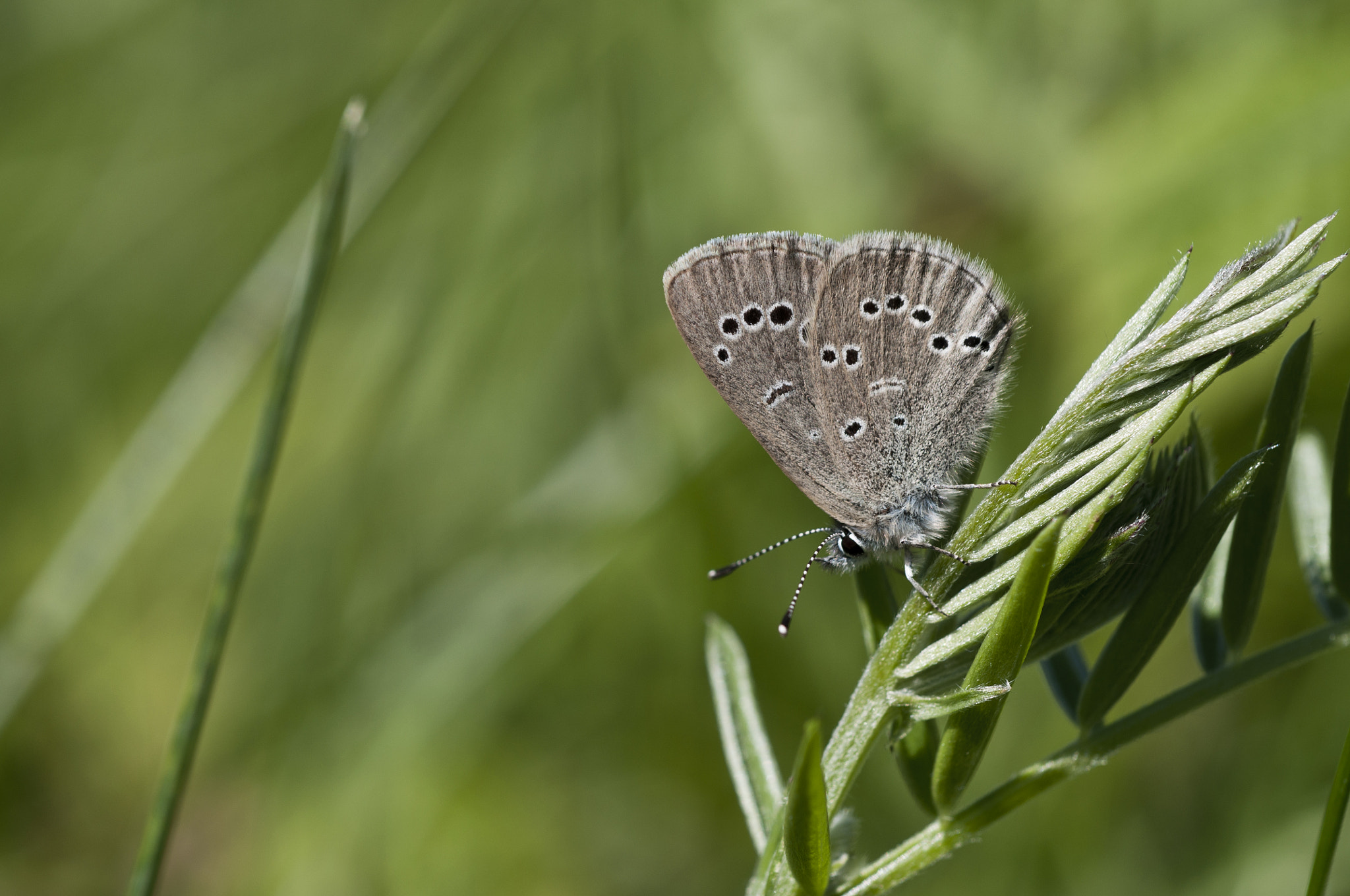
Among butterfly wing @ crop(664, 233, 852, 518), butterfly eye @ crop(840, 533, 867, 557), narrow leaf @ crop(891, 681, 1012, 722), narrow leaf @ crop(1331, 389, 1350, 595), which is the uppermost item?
butterfly wing @ crop(664, 233, 852, 518)

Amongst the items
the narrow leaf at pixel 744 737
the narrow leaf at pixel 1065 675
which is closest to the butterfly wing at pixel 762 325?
the narrow leaf at pixel 744 737

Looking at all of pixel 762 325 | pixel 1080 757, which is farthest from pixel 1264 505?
pixel 762 325

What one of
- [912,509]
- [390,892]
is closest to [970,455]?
[912,509]

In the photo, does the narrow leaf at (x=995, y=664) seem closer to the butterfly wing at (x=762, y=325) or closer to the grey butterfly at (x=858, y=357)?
the grey butterfly at (x=858, y=357)

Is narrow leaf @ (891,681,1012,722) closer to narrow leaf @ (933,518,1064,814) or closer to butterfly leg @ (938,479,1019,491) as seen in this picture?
narrow leaf @ (933,518,1064,814)

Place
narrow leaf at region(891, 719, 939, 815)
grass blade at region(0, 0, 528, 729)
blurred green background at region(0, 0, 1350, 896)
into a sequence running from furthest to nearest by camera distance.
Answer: blurred green background at region(0, 0, 1350, 896) → grass blade at region(0, 0, 528, 729) → narrow leaf at region(891, 719, 939, 815)

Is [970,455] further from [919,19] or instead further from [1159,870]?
[919,19]

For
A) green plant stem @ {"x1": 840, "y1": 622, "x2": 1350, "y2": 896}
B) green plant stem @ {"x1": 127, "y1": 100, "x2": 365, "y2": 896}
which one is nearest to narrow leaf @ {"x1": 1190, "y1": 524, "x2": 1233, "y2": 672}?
green plant stem @ {"x1": 840, "y1": 622, "x2": 1350, "y2": 896}
